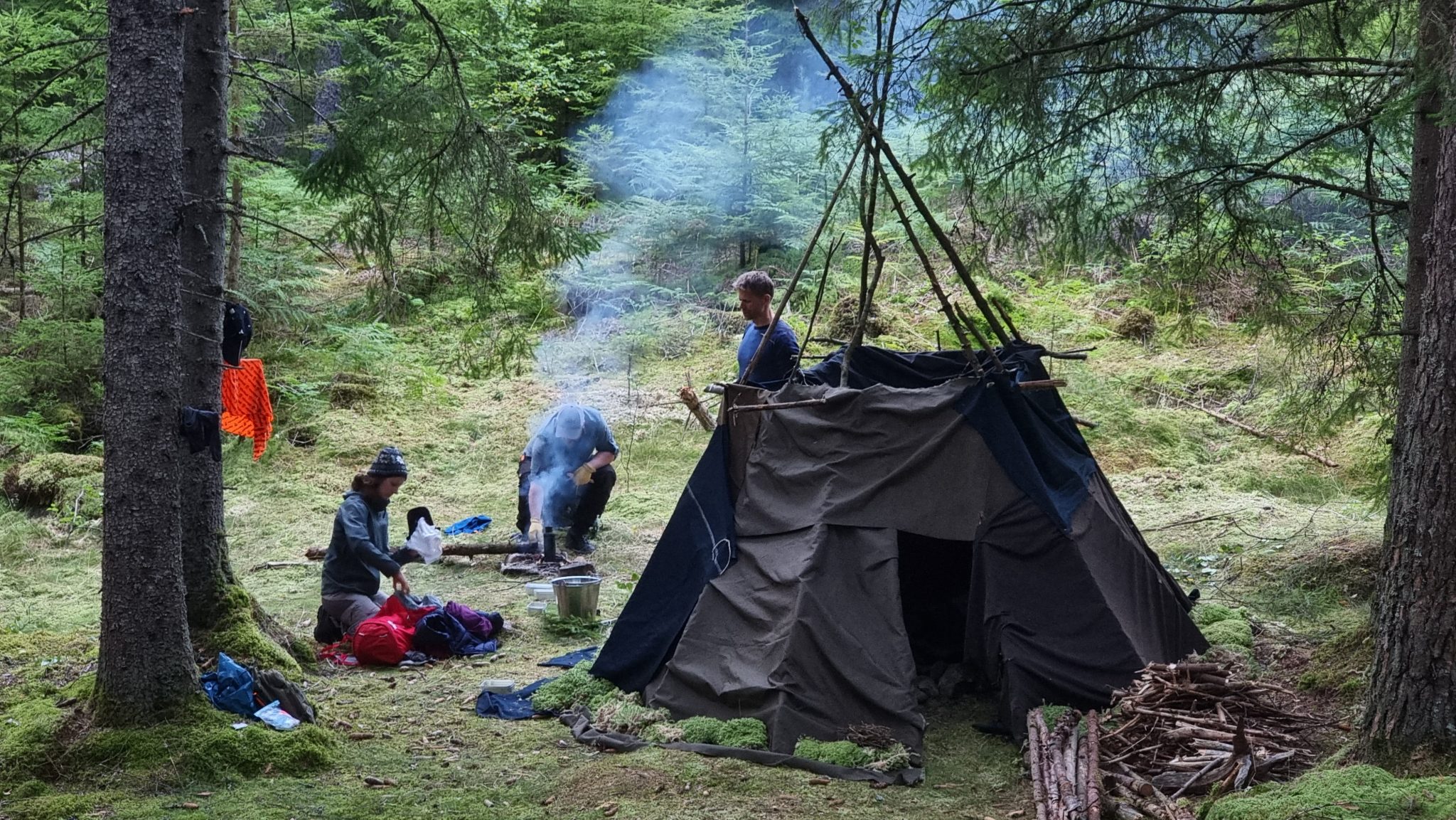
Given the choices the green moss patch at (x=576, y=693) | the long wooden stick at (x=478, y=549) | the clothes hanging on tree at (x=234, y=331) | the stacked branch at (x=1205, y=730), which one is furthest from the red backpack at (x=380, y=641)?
the stacked branch at (x=1205, y=730)

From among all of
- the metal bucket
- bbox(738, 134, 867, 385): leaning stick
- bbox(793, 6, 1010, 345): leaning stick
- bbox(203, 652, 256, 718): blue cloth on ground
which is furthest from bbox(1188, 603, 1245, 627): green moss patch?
bbox(203, 652, 256, 718): blue cloth on ground

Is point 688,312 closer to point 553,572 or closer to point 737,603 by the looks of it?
point 553,572

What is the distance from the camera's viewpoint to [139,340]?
449 cm

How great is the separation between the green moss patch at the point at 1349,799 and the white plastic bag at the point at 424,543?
16.4 feet

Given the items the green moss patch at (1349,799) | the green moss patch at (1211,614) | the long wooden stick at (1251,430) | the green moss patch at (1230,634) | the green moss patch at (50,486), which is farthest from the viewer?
the green moss patch at (50,486)

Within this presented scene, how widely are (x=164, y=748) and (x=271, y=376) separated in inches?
394

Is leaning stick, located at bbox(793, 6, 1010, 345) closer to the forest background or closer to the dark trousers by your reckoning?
the forest background

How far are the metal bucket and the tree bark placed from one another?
459 cm

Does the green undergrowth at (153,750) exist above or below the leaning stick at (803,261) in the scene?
below

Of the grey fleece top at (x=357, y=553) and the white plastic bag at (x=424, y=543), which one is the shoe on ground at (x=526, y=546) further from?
the grey fleece top at (x=357, y=553)

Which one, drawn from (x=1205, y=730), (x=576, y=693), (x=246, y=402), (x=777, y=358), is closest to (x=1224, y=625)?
(x=1205, y=730)

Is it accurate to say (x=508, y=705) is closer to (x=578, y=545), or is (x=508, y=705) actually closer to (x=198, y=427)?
(x=198, y=427)

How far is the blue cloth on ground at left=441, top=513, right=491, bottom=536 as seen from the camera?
10.0m

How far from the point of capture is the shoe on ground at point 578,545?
9.48m
